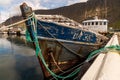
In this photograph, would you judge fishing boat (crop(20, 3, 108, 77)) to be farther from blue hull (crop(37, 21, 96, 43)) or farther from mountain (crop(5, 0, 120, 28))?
mountain (crop(5, 0, 120, 28))

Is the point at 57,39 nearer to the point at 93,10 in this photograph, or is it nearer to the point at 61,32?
the point at 61,32

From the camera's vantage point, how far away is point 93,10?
134 m

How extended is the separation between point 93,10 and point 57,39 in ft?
410

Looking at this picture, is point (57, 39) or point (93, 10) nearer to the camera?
point (57, 39)

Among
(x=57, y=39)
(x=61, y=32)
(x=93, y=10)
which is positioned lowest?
(x=57, y=39)

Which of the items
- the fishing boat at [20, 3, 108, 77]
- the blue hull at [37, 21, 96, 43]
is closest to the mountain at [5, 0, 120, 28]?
the blue hull at [37, 21, 96, 43]

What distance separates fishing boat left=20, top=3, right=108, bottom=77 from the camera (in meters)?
11.6

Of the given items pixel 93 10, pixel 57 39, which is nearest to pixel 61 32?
pixel 57 39

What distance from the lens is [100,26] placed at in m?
26.2

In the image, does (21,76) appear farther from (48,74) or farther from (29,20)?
(29,20)

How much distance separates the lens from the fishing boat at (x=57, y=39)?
11577mm

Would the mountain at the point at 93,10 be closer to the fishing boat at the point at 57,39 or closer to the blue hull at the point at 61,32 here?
the blue hull at the point at 61,32

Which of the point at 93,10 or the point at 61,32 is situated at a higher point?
the point at 93,10

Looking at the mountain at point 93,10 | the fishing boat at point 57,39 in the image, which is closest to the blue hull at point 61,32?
the fishing boat at point 57,39
